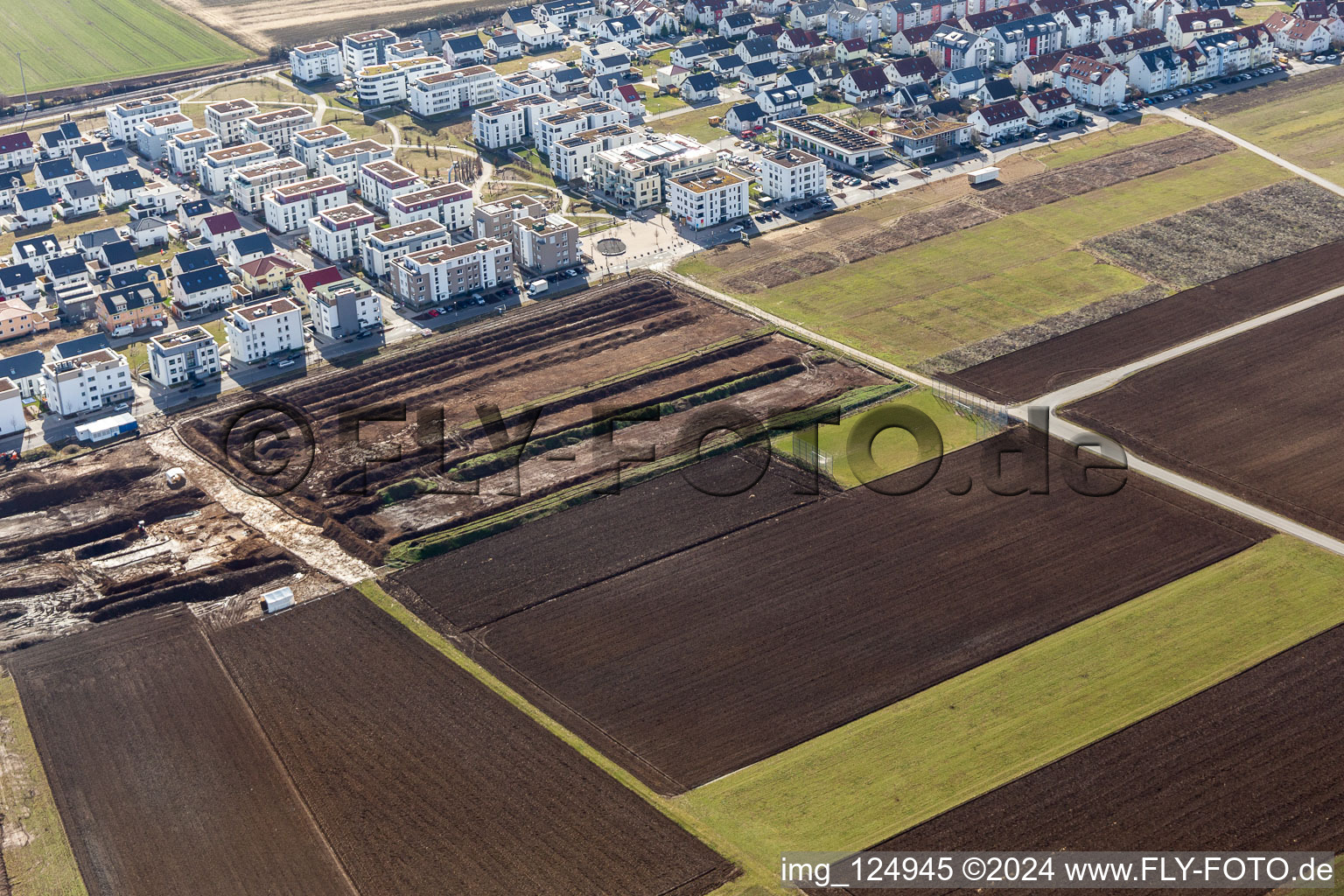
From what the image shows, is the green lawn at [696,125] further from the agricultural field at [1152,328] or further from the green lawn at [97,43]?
the green lawn at [97,43]

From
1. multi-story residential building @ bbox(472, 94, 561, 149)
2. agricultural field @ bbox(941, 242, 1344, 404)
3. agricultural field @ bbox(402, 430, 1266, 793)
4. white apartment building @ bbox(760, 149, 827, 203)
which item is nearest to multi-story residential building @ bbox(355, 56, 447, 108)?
multi-story residential building @ bbox(472, 94, 561, 149)

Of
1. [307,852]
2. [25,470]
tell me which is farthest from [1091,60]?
[307,852]

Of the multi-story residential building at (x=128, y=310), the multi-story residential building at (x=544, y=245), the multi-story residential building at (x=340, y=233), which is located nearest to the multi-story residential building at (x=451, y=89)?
the multi-story residential building at (x=340, y=233)

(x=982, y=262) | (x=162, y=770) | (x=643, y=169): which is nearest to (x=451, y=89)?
(x=643, y=169)

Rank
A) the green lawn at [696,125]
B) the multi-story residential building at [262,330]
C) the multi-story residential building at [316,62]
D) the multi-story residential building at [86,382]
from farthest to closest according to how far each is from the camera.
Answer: the multi-story residential building at [316,62]
the green lawn at [696,125]
the multi-story residential building at [262,330]
the multi-story residential building at [86,382]

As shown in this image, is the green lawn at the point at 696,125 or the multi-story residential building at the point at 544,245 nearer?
the multi-story residential building at the point at 544,245

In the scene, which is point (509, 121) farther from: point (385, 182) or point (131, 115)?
point (131, 115)

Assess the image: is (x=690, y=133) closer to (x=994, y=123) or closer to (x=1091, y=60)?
(x=994, y=123)
